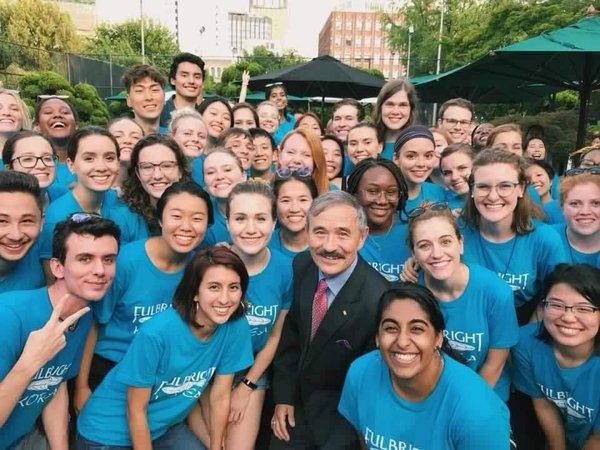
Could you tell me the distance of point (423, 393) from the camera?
2.33 m

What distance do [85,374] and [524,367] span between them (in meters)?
2.73

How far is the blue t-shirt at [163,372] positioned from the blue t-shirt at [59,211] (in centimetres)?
Result: 98

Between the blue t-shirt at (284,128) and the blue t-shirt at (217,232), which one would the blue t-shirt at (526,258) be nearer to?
the blue t-shirt at (217,232)

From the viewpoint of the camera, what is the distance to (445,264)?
9.55 ft

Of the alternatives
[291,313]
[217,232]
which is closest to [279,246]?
[217,232]

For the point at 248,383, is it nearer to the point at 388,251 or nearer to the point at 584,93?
the point at 388,251

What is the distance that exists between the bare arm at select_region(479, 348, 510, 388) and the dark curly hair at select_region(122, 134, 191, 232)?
2469 millimetres

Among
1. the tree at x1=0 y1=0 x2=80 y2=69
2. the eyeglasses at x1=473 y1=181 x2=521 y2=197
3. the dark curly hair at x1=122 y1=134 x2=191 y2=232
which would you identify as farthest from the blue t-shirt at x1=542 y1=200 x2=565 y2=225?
the tree at x1=0 y1=0 x2=80 y2=69

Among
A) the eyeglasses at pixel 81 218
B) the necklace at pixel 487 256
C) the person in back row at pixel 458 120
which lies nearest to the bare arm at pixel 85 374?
the eyeglasses at pixel 81 218

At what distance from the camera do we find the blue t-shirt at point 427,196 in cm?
413

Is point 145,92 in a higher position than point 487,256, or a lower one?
higher

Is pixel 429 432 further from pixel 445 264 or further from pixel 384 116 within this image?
pixel 384 116

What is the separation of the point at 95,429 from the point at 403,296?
1891mm

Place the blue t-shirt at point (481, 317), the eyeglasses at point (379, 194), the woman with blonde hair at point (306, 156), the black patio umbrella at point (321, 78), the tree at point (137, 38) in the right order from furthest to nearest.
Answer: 1. the tree at point (137, 38)
2. the black patio umbrella at point (321, 78)
3. the woman with blonde hair at point (306, 156)
4. the eyeglasses at point (379, 194)
5. the blue t-shirt at point (481, 317)
